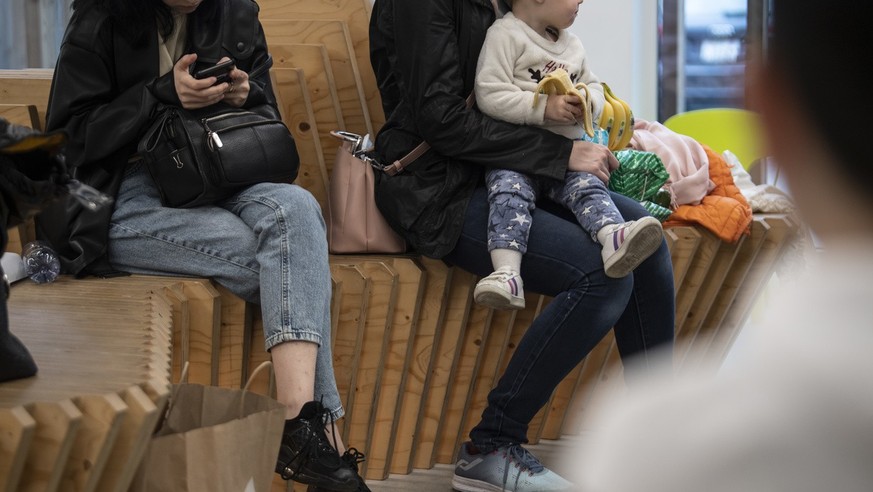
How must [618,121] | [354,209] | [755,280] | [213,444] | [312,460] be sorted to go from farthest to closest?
[755,280], [618,121], [354,209], [312,460], [213,444]

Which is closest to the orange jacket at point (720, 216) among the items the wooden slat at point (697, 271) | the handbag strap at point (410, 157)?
the wooden slat at point (697, 271)

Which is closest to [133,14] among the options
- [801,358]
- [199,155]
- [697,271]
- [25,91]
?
[199,155]

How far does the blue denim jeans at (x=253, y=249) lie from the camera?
261 cm

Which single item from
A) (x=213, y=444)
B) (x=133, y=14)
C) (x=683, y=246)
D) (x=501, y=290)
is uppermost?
(x=133, y=14)

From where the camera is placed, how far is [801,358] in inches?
24.8

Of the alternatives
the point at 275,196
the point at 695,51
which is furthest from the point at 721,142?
the point at 275,196

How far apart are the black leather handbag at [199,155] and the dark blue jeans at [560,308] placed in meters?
0.63

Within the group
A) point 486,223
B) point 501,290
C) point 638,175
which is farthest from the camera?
point 638,175

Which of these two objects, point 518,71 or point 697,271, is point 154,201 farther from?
point 697,271

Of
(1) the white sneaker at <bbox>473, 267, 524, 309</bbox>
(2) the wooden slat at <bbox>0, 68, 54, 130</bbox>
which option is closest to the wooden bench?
(2) the wooden slat at <bbox>0, 68, 54, 130</bbox>

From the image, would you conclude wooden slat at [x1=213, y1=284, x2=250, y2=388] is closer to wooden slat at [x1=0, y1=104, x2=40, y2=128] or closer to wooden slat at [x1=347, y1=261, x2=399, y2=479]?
wooden slat at [x1=347, y1=261, x2=399, y2=479]

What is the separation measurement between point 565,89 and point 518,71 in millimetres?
160

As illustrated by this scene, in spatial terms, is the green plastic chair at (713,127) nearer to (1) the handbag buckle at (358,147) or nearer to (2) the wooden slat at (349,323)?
(1) the handbag buckle at (358,147)

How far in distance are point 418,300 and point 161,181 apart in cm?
81
